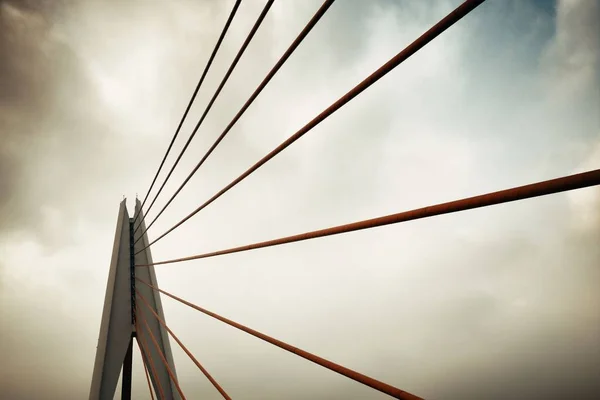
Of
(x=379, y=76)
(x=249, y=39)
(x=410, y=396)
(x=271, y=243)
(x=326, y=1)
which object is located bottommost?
(x=410, y=396)

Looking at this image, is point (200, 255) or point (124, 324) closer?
point (200, 255)

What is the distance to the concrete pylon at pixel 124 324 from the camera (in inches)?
116

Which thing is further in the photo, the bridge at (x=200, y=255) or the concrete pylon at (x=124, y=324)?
the concrete pylon at (x=124, y=324)

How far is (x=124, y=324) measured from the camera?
321 cm

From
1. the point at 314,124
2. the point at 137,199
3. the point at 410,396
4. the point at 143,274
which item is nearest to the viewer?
the point at 410,396

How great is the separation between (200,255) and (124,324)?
2424mm

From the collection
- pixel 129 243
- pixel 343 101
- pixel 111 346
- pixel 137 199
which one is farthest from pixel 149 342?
pixel 343 101

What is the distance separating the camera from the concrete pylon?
9.68 feet

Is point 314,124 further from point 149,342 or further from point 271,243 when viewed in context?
point 149,342

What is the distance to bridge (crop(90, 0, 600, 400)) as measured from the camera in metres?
0.47

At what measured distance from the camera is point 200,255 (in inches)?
59.0

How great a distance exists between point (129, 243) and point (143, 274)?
16.1 inches

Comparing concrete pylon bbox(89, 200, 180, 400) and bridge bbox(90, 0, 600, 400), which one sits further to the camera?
concrete pylon bbox(89, 200, 180, 400)

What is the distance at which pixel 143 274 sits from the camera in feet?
11.6
